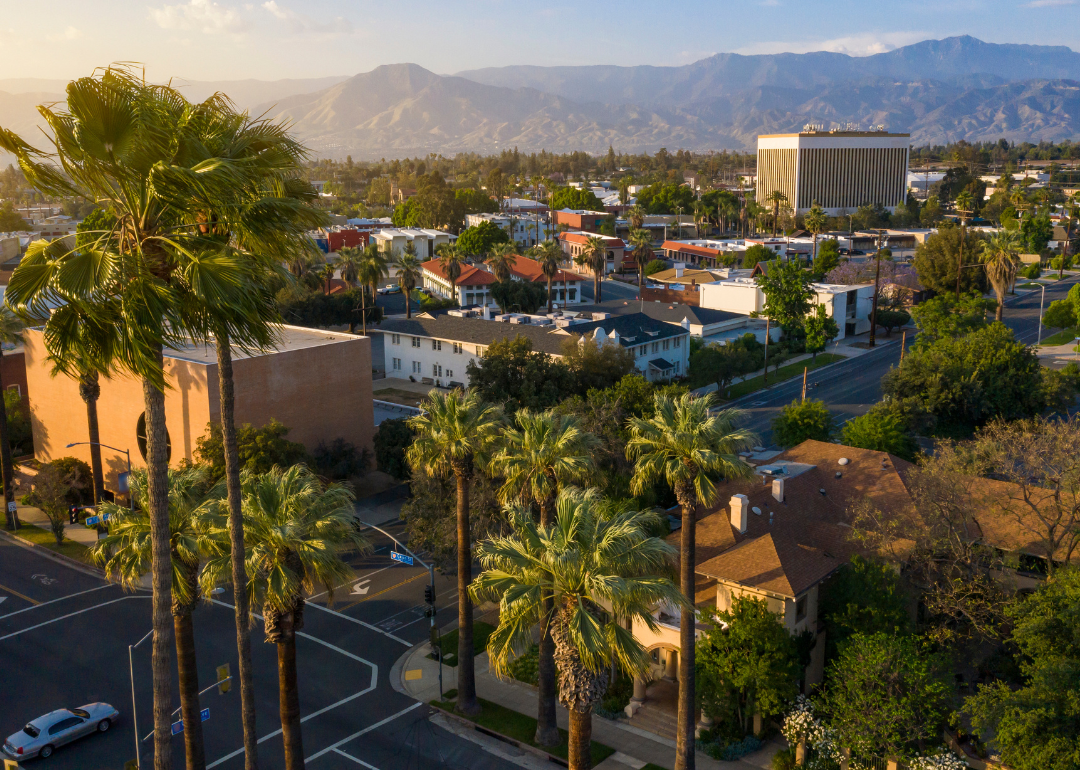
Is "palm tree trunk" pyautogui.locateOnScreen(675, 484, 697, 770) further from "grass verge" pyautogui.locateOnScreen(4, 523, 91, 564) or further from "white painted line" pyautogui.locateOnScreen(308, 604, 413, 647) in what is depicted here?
"grass verge" pyautogui.locateOnScreen(4, 523, 91, 564)

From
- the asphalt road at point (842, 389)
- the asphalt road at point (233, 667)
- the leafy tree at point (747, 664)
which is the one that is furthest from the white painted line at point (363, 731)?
the asphalt road at point (842, 389)

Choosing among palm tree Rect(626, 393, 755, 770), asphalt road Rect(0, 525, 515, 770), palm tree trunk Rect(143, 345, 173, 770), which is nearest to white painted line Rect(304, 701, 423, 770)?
asphalt road Rect(0, 525, 515, 770)

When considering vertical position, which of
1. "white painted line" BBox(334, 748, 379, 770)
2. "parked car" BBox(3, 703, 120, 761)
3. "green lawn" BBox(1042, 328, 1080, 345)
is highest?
"green lawn" BBox(1042, 328, 1080, 345)

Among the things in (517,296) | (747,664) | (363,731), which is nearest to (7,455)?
(363,731)

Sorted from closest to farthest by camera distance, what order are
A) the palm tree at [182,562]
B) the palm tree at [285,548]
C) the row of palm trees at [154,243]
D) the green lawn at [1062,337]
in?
the row of palm trees at [154,243] < the palm tree at [182,562] < the palm tree at [285,548] < the green lawn at [1062,337]

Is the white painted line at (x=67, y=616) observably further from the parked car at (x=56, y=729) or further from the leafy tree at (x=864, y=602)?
the leafy tree at (x=864, y=602)
